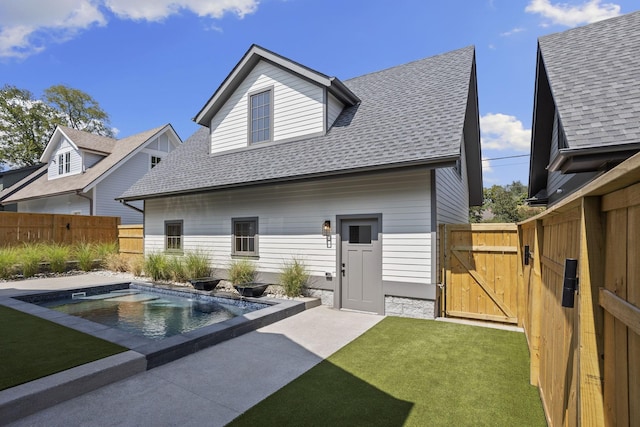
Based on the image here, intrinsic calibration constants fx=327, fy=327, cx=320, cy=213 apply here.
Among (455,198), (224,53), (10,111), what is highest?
(10,111)

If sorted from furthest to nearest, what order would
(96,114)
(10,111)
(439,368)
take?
(96,114) < (10,111) < (439,368)

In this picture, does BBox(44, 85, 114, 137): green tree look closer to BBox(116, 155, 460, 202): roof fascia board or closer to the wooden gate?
BBox(116, 155, 460, 202): roof fascia board

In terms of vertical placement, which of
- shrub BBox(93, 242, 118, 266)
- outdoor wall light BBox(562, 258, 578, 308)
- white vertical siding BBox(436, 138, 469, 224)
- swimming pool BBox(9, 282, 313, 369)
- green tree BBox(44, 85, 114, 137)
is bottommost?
swimming pool BBox(9, 282, 313, 369)

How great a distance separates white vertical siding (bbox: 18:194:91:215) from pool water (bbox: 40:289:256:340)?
35.0 feet

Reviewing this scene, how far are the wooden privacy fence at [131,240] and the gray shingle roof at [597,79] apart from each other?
14472mm

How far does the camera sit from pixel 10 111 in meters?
29.0

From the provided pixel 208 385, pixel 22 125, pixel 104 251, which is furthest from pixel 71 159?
pixel 208 385

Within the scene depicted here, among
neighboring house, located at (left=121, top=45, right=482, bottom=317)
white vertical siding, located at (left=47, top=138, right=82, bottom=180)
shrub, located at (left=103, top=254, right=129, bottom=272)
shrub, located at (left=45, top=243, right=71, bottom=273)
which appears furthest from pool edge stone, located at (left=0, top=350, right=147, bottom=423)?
white vertical siding, located at (left=47, top=138, right=82, bottom=180)

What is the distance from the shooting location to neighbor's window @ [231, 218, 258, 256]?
9635 mm

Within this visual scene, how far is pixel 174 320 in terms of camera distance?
716cm

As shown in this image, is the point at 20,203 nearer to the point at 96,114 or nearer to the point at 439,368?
the point at 96,114

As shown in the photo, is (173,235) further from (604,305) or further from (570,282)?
(604,305)

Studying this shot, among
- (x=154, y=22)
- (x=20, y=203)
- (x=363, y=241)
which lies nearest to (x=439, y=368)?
(x=363, y=241)

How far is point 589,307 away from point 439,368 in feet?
11.1
